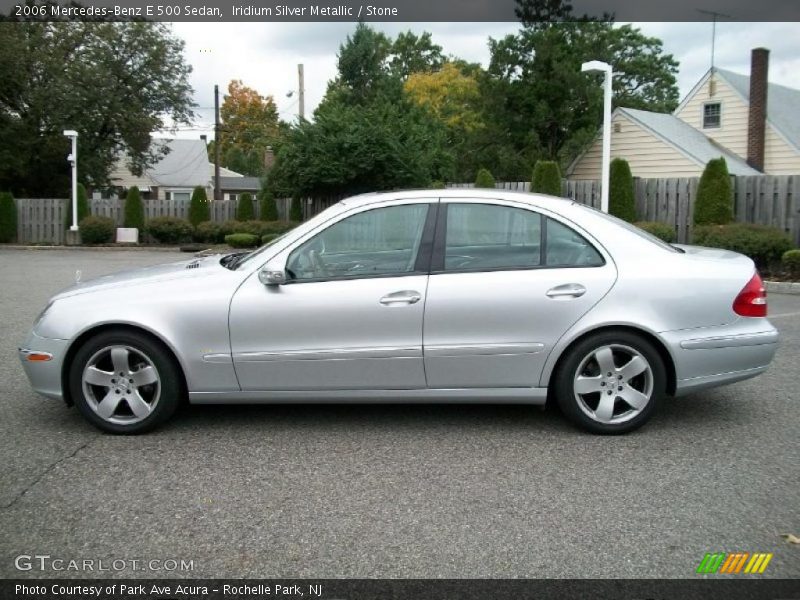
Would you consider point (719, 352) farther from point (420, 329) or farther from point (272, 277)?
point (272, 277)

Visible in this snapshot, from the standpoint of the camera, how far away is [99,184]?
3772 cm

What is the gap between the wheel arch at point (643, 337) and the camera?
486 cm

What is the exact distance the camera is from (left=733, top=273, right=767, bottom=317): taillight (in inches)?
195

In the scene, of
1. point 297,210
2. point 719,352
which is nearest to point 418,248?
point 719,352

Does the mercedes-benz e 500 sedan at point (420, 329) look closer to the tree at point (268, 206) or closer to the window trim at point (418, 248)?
the window trim at point (418, 248)

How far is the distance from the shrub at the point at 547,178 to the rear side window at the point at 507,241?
16455mm

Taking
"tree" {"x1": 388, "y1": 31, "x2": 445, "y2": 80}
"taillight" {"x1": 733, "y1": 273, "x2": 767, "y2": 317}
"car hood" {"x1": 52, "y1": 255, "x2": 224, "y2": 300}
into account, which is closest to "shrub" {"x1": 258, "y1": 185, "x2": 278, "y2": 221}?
"car hood" {"x1": 52, "y1": 255, "x2": 224, "y2": 300}

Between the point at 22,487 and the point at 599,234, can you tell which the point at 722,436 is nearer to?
the point at 599,234

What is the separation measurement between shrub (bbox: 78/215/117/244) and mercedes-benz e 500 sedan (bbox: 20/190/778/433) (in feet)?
82.7

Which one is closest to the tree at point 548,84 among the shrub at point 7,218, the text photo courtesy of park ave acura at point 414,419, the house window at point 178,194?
the shrub at point 7,218

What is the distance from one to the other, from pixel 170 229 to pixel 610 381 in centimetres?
2650

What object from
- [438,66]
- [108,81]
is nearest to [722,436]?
[108,81]

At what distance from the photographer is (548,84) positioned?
30.7 m

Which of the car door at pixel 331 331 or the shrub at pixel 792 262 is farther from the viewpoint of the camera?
the shrub at pixel 792 262
